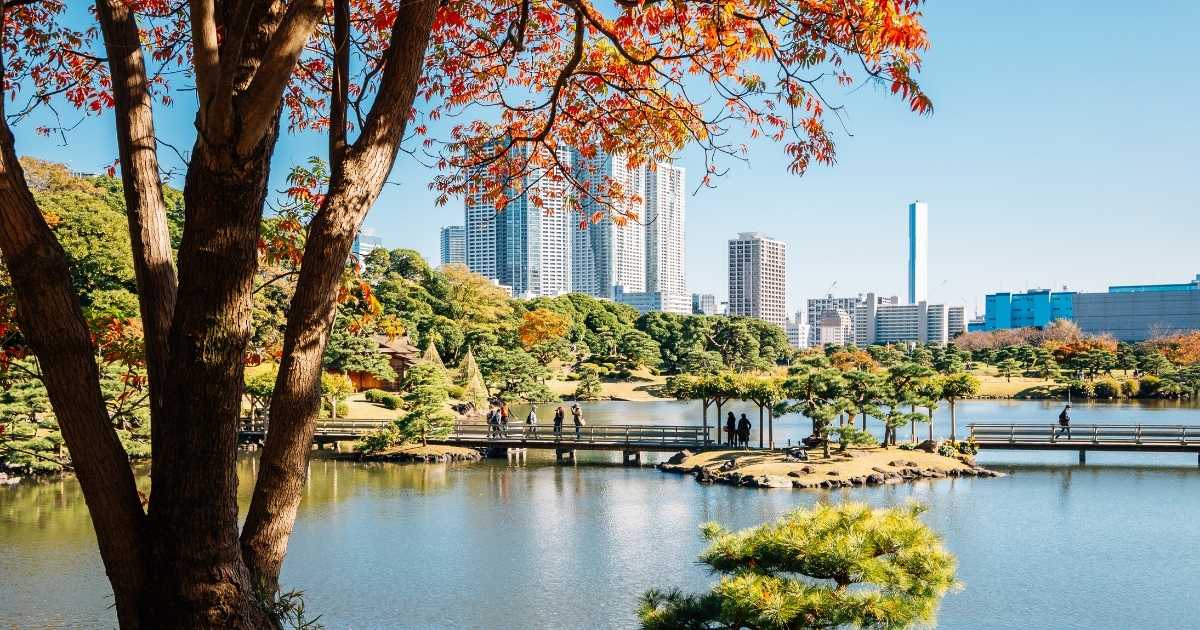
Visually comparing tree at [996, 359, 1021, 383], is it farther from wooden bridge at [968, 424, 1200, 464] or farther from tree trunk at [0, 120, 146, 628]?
tree trunk at [0, 120, 146, 628]

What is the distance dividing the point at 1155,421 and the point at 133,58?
99.1ft

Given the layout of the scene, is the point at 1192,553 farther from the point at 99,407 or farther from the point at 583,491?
the point at 99,407

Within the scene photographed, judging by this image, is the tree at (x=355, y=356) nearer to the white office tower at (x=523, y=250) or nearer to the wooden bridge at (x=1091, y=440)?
the wooden bridge at (x=1091, y=440)

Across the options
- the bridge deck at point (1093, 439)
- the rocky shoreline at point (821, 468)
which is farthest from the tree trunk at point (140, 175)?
the bridge deck at point (1093, 439)

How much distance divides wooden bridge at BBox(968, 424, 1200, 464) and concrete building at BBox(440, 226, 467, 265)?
112m

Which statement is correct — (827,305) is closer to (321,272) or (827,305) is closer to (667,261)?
(667,261)

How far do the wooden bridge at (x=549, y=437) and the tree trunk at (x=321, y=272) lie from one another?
53.3 feet

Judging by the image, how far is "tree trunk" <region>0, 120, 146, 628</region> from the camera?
2223 mm

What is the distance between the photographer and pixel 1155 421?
26.9m

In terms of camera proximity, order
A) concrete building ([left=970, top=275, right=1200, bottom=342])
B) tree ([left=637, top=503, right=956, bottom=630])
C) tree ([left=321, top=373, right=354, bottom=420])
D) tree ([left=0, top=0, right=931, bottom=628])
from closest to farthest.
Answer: tree ([left=0, top=0, right=931, bottom=628]) < tree ([left=637, top=503, right=956, bottom=630]) < tree ([left=321, top=373, right=354, bottom=420]) < concrete building ([left=970, top=275, right=1200, bottom=342])

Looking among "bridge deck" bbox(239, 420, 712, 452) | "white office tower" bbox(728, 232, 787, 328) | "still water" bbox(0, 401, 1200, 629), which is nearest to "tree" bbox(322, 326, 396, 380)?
"bridge deck" bbox(239, 420, 712, 452)

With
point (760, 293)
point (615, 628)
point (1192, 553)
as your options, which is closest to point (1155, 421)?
point (1192, 553)

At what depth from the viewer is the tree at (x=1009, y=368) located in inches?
1746

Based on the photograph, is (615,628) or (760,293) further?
(760,293)
